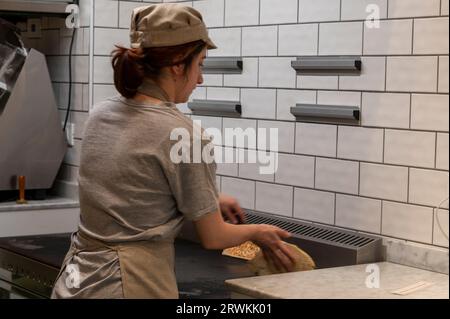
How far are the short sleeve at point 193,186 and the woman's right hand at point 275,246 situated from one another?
0.59 ft

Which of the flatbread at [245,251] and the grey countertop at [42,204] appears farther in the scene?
the grey countertop at [42,204]

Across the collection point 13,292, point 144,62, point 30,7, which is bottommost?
point 13,292

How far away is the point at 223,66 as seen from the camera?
2541 mm

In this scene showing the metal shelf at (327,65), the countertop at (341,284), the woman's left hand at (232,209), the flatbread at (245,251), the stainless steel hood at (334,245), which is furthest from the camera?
the flatbread at (245,251)

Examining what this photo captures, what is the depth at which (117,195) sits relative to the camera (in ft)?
5.01

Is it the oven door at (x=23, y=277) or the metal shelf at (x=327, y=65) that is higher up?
the metal shelf at (x=327, y=65)

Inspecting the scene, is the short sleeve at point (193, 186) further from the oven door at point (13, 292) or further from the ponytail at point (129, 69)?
the oven door at point (13, 292)

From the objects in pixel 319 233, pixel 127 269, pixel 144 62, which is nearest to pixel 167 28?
pixel 144 62

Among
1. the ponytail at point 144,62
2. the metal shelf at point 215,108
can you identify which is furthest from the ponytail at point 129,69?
the metal shelf at point 215,108

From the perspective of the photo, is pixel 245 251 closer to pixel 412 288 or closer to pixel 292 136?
pixel 292 136

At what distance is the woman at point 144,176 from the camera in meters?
1.51

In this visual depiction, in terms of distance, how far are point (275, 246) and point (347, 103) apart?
566mm

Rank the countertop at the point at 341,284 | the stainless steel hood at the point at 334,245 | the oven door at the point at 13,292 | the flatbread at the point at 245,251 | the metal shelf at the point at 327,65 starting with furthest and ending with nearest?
the oven door at the point at 13,292 < the flatbread at the point at 245,251 < the metal shelf at the point at 327,65 < the stainless steel hood at the point at 334,245 < the countertop at the point at 341,284

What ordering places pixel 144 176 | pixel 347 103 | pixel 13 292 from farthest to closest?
1. pixel 13 292
2. pixel 347 103
3. pixel 144 176
